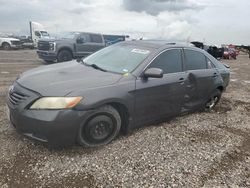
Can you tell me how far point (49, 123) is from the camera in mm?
3375

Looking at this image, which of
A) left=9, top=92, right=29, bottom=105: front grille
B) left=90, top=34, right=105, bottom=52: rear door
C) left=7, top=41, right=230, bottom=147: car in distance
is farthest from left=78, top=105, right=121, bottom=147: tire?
left=90, top=34, right=105, bottom=52: rear door

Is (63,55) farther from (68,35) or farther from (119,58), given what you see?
(119,58)

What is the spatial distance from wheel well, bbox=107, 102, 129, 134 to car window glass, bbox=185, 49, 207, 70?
5.58 feet

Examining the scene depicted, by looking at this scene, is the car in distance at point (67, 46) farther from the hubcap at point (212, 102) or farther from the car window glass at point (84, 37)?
the hubcap at point (212, 102)

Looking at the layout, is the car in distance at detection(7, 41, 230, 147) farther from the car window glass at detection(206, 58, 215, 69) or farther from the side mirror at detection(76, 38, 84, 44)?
the side mirror at detection(76, 38, 84, 44)

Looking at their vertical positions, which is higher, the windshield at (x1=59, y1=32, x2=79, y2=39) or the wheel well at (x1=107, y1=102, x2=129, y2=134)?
the windshield at (x1=59, y1=32, x2=79, y2=39)

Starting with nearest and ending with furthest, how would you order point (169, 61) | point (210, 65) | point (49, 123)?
1. point (49, 123)
2. point (169, 61)
3. point (210, 65)

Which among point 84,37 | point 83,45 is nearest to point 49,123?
point 83,45

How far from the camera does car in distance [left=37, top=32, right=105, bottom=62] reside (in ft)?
45.9

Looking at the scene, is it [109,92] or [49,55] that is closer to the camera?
[109,92]

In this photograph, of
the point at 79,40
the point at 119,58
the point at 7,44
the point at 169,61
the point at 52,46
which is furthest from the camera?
the point at 7,44

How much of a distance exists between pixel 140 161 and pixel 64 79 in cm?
152

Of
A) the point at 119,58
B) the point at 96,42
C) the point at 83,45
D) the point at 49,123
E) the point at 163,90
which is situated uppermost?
the point at 119,58

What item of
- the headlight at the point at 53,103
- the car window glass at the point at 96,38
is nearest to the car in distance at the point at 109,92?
the headlight at the point at 53,103
